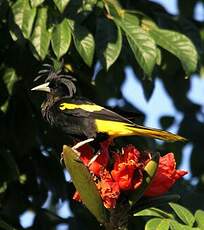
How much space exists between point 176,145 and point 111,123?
2044 millimetres

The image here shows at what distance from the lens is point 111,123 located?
2936 mm

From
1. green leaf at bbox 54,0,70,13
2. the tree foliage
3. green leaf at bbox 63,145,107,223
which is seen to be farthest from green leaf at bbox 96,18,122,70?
green leaf at bbox 63,145,107,223

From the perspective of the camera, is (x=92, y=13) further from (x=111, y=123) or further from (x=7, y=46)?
(x=111, y=123)

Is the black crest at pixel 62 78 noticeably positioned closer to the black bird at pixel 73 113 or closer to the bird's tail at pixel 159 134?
the black bird at pixel 73 113

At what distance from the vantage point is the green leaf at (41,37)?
130 inches

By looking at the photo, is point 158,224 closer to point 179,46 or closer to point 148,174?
point 148,174

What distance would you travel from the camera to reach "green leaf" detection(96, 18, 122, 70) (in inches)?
130

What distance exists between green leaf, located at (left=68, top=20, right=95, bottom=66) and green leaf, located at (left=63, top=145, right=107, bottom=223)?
2.75 ft

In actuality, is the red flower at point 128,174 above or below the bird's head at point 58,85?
below

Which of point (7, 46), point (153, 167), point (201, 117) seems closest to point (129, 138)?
point (7, 46)

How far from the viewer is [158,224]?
270 centimetres

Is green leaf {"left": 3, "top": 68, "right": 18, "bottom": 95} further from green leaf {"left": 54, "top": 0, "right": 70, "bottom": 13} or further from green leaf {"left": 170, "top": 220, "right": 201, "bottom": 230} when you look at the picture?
green leaf {"left": 170, "top": 220, "right": 201, "bottom": 230}

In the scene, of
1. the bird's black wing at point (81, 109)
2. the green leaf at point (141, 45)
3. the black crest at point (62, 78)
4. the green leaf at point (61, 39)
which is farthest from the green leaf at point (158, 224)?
the green leaf at point (61, 39)

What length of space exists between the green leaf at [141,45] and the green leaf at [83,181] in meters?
0.95
